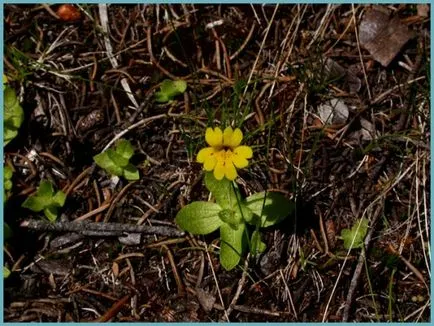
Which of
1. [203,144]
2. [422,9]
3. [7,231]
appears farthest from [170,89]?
[422,9]

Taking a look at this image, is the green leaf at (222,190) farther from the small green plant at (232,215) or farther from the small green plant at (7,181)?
the small green plant at (7,181)

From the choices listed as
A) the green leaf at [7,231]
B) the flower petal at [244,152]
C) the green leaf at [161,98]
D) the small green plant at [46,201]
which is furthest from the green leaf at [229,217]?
the green leaf at [7,231]

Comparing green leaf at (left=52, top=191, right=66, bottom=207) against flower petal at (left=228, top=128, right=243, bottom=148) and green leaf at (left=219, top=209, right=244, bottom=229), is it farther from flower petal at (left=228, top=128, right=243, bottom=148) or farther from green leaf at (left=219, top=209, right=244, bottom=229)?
flower petal at (left=228, top=128, right=243, bottom=148)

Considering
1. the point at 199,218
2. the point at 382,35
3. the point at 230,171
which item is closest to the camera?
the point at 230,171

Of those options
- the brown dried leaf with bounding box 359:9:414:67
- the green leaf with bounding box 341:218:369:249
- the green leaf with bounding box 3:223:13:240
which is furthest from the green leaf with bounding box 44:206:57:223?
the brown dried leaf with bounding box 359:9:414:67

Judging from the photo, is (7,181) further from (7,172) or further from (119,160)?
(119,160)
